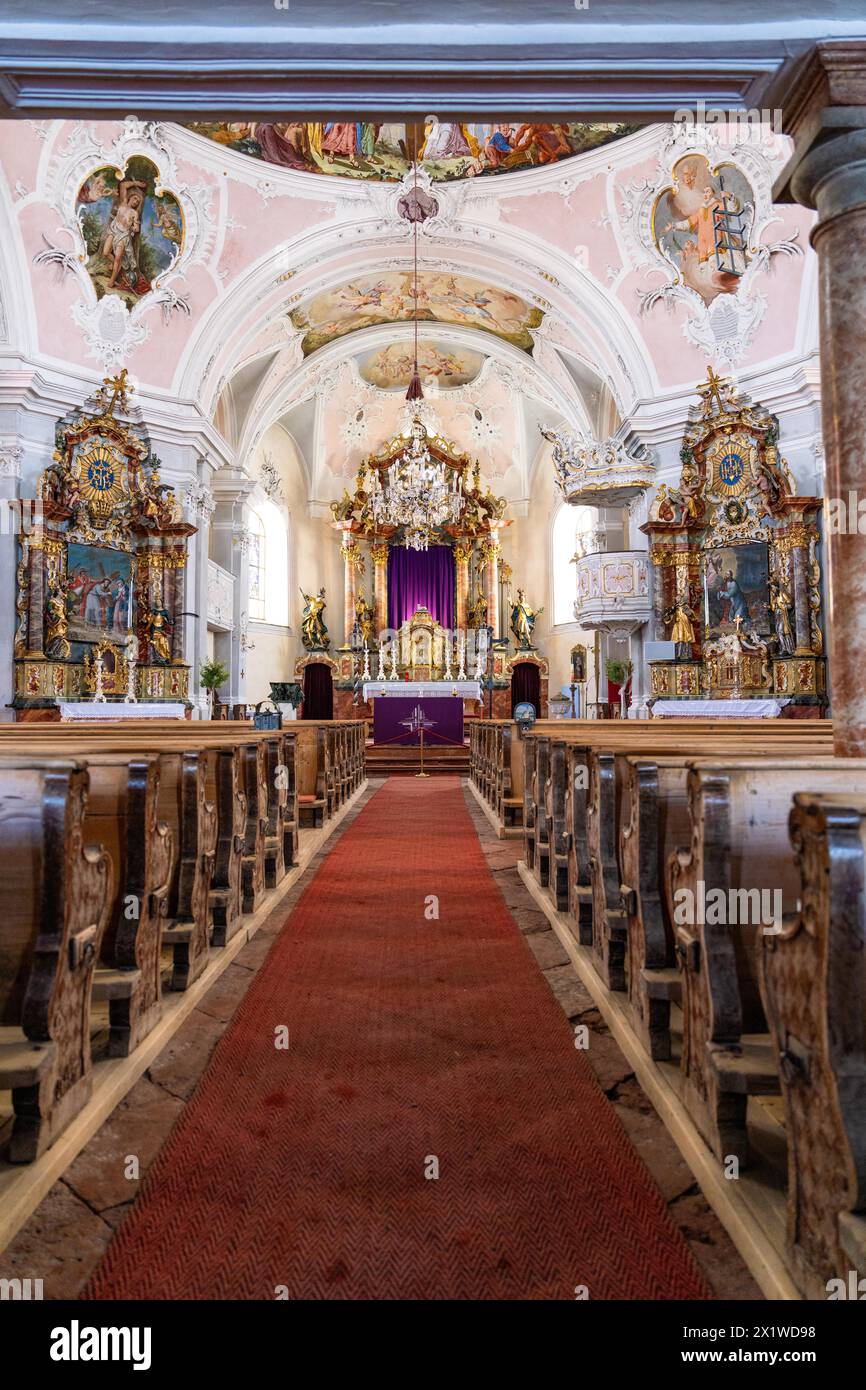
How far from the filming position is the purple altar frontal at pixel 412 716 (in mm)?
15805

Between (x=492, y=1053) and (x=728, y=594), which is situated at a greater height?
(x=728, y=594)

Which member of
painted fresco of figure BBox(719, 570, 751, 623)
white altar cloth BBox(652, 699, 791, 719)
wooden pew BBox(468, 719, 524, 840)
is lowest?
wooden pew BBox(468, 719, 524, 840)

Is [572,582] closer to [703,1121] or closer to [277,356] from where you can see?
[277,356]

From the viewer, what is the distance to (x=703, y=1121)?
6.12ft

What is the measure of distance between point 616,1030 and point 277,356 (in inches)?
644

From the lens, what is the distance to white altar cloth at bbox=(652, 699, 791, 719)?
1111cm

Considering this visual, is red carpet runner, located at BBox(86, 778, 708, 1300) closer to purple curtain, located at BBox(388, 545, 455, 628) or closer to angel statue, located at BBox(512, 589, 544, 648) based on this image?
angel statue, located at BBox(512, 589, 544, 648)

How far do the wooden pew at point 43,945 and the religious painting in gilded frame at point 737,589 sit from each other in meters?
11.5

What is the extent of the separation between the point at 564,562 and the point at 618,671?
24.4 feet

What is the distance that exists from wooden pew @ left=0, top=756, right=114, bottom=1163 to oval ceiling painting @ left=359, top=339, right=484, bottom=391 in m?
18.4

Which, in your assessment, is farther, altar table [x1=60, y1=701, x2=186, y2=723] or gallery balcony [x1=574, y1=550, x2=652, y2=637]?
gallery balcony [x1=574, y1=550, x2=652, y2=637]

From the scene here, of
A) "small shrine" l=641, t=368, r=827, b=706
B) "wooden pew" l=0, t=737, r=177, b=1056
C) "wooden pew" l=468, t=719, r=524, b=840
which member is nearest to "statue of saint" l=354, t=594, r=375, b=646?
"small shrine" l=641, t=368, r=827, b=706
